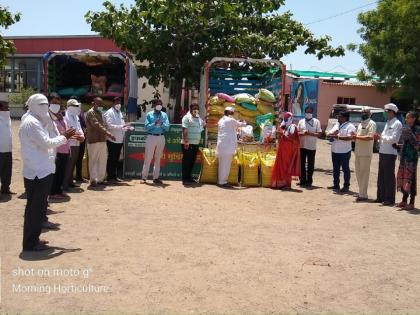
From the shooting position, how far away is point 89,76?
1431cm

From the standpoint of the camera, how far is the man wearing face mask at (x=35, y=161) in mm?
5480

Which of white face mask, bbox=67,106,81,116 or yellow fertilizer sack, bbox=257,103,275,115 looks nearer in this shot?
white face mask, bbox=67,106,81,116

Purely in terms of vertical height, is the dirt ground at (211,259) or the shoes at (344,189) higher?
A: the dirt ground at (211,259)

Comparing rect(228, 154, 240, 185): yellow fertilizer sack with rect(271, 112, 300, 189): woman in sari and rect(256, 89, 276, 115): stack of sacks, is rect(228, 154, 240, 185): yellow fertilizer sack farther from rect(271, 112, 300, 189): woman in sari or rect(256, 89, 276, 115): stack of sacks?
rect(256, 89, 276, 115): stack of sacks

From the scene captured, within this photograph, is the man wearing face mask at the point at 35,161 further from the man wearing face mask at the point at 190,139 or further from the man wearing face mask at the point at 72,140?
the man wearing face mask at the point at 190,139

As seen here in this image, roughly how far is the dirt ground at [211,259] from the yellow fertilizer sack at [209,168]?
1946 millimetres

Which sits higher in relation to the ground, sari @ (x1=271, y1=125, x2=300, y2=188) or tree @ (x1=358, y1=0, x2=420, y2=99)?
tree @ (x1=358, y1=0, x2=420, y2=99)

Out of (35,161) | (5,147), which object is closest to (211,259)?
(35,161)

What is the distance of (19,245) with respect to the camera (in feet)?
19.6

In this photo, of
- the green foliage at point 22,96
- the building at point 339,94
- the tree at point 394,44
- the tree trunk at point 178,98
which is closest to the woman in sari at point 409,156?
the tree trunk at point 178,98

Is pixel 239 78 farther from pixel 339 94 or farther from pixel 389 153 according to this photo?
pixel 339 94

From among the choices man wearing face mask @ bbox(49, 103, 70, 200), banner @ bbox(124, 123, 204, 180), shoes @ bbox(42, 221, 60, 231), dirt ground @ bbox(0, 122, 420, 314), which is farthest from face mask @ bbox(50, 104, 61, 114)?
banner @ bbox(124, 123, 204, 180)

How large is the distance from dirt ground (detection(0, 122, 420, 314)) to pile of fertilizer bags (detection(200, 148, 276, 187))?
1.84m

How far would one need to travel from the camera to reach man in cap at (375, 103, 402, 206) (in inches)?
351
